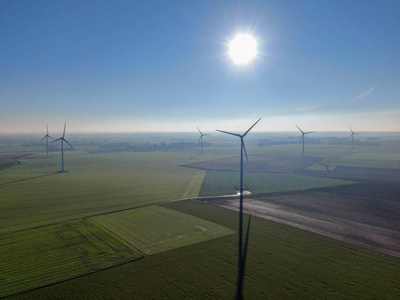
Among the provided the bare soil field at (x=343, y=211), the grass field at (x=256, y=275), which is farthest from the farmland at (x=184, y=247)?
the bare soil field at (x=343, y=211)

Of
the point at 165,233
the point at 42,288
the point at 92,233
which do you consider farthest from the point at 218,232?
the point at 42,288

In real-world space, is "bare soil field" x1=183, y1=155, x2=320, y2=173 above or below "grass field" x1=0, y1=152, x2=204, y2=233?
above

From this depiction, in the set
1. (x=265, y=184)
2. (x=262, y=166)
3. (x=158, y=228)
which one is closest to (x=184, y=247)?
(x=158, y=228)

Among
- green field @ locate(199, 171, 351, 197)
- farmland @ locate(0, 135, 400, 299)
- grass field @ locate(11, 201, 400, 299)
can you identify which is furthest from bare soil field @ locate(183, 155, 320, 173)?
grass field @ locate(11, 201, 400, 299)

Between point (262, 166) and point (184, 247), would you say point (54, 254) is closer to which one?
point (184, 247)

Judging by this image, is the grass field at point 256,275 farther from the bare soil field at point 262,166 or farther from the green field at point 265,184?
the bare soil field at point 262,166

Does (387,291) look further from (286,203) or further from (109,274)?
(286,203)

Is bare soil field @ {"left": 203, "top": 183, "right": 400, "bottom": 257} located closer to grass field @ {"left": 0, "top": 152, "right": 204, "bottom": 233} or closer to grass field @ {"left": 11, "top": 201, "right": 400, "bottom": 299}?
grass field @ {"left": 11, "top": 201, "right": 400, "bottom": 299}
